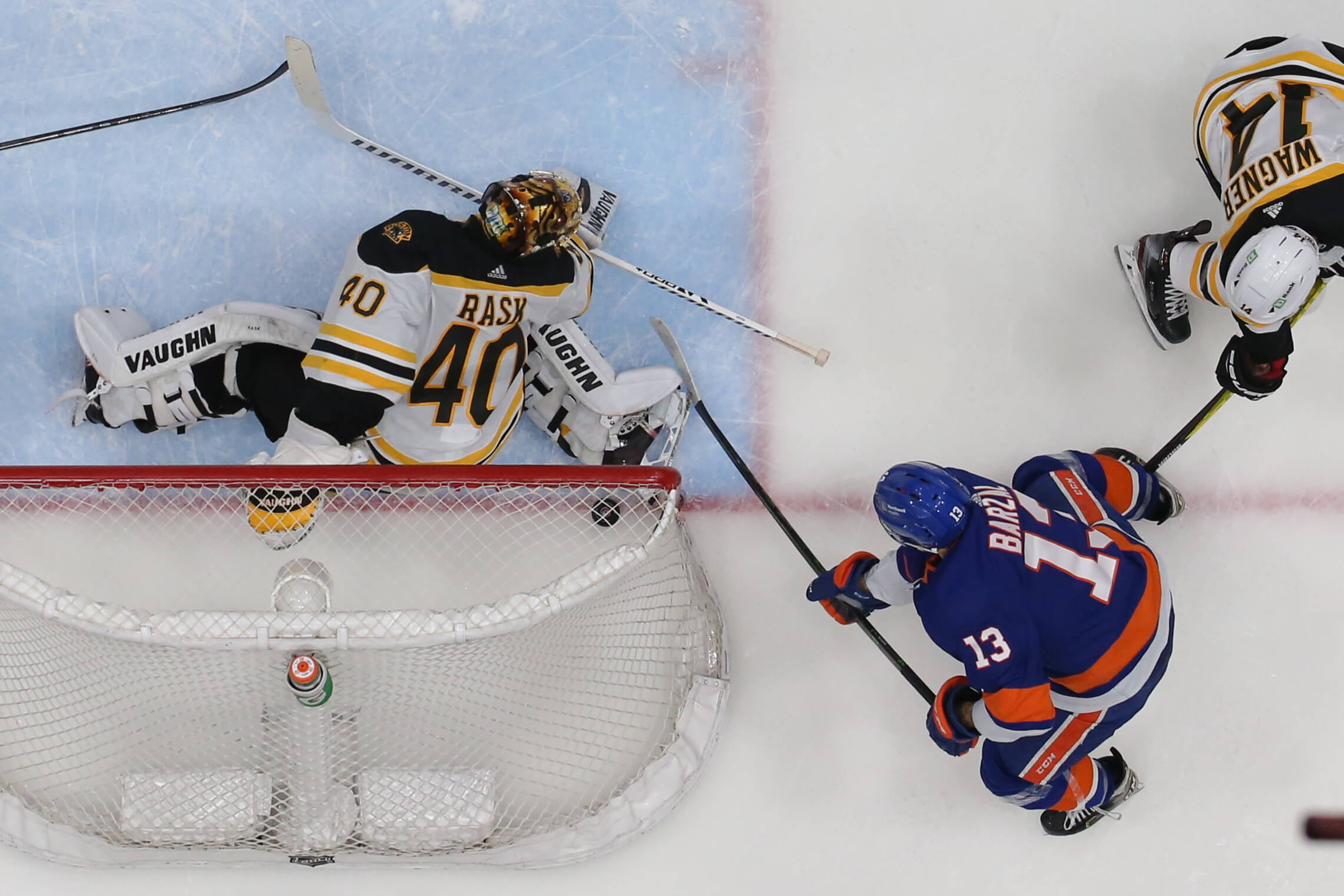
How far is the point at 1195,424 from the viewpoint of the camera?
274 centimetres

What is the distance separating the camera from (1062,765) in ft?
8.29

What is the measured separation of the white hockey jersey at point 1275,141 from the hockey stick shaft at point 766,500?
45.0 inches

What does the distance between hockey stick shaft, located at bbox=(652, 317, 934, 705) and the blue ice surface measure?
0.22 ft

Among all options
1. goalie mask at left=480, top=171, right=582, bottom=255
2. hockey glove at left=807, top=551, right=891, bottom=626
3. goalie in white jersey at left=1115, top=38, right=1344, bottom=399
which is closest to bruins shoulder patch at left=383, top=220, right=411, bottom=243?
goalie mask at left=480, top=171, right=582, bottom=255

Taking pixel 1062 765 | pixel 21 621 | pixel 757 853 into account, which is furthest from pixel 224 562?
pixel 1062 765

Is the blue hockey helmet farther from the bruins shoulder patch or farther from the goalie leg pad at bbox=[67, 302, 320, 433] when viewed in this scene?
the goalie leg pad at bbox=[67, 302, 320, 433]

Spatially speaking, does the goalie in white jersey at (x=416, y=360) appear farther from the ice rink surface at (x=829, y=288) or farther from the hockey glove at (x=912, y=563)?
the hockey glove at (x=912, y=563)

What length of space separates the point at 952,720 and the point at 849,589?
381mm

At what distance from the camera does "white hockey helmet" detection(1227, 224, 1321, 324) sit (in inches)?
89.0

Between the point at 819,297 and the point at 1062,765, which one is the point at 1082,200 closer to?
the point at 819,297

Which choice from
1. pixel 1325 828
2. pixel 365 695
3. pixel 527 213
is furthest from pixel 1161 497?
pixel 365 695

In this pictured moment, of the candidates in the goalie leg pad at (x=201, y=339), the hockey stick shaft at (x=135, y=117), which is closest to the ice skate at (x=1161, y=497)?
the goalie leg pad at (x=201, y=339)

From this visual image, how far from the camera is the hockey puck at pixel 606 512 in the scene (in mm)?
2581

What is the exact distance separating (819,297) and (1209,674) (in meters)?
1.47
